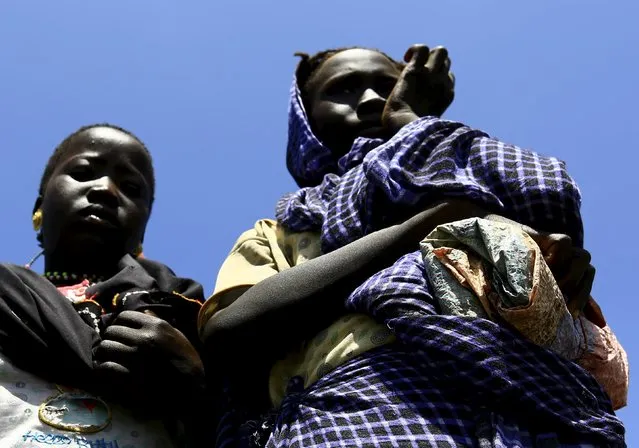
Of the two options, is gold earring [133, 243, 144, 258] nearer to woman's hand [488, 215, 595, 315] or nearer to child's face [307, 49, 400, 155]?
child's face [307, 49, 400, 155]

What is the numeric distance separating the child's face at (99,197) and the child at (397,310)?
63cm

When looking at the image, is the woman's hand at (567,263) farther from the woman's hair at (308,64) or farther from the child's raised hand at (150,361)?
the woman's hair at (308,64)

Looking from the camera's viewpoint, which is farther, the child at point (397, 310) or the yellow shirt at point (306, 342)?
the yellow shirt at point (306, 342)

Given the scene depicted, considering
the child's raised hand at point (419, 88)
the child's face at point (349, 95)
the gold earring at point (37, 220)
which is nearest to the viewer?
the child's raised hand at point (419, 88)

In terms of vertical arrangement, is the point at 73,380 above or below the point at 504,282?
below

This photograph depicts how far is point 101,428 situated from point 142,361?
199 millimetres

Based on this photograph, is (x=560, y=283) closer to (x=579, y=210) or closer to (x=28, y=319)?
(x=579, y=210)

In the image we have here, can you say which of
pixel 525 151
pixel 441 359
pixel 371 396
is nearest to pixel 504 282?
pixel 441 359

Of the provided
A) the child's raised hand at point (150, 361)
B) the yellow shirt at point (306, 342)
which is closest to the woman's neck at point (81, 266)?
the child's raised hand at point (150, 361)

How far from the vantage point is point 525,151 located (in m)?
2.05

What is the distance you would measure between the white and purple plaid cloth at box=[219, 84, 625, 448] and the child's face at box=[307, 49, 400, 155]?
0.63m

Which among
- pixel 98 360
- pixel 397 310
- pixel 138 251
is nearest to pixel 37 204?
pixel 138 251

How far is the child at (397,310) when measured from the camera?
5.34ft

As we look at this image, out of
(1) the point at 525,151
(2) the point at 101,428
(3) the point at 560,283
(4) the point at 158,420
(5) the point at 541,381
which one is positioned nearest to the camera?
(5) the point at 541,381
